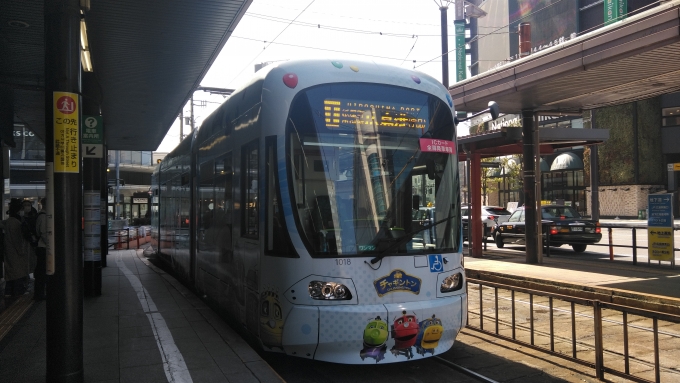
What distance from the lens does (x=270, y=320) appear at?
5.81 m

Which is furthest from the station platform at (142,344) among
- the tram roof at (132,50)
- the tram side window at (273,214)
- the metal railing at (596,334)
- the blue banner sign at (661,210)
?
the blue banner sign at (661,210)

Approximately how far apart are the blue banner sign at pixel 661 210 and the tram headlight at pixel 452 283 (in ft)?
32.0

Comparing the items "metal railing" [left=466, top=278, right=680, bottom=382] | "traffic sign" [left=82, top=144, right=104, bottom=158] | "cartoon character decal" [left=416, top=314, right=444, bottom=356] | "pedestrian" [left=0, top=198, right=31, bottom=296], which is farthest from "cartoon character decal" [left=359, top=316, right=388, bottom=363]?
"pedestrian" [left=0, top=198, right=31, bottom=296]

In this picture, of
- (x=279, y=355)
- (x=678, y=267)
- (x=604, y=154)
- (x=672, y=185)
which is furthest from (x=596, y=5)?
(x=279, y=355)

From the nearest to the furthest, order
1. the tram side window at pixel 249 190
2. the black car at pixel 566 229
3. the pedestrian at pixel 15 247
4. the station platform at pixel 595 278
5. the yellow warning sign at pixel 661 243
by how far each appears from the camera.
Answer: the tram side window at pixel 249 190, the station platform at pixel 595 278, the pedestrian at pixel 15 247, the yellow warning sign at pixel 661 243, the black car at pixel 566 229

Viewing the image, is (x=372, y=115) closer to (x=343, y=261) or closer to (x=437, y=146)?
(x=437, y=146)

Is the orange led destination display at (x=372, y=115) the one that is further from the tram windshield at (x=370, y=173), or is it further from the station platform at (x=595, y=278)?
the station platform at (x=595, y=278)

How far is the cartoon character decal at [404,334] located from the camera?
5.66 m

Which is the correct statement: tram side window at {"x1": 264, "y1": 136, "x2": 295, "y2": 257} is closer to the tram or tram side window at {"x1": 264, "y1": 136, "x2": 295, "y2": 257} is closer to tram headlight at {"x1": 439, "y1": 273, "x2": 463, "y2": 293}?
the tram

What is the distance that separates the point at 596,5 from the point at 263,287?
43251mm

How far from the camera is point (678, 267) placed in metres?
14.0

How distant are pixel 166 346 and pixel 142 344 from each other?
0.33 metres

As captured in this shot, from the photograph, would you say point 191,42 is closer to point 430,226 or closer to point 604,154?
point 430,226

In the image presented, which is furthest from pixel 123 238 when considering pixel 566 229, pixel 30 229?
pixel 566 229
